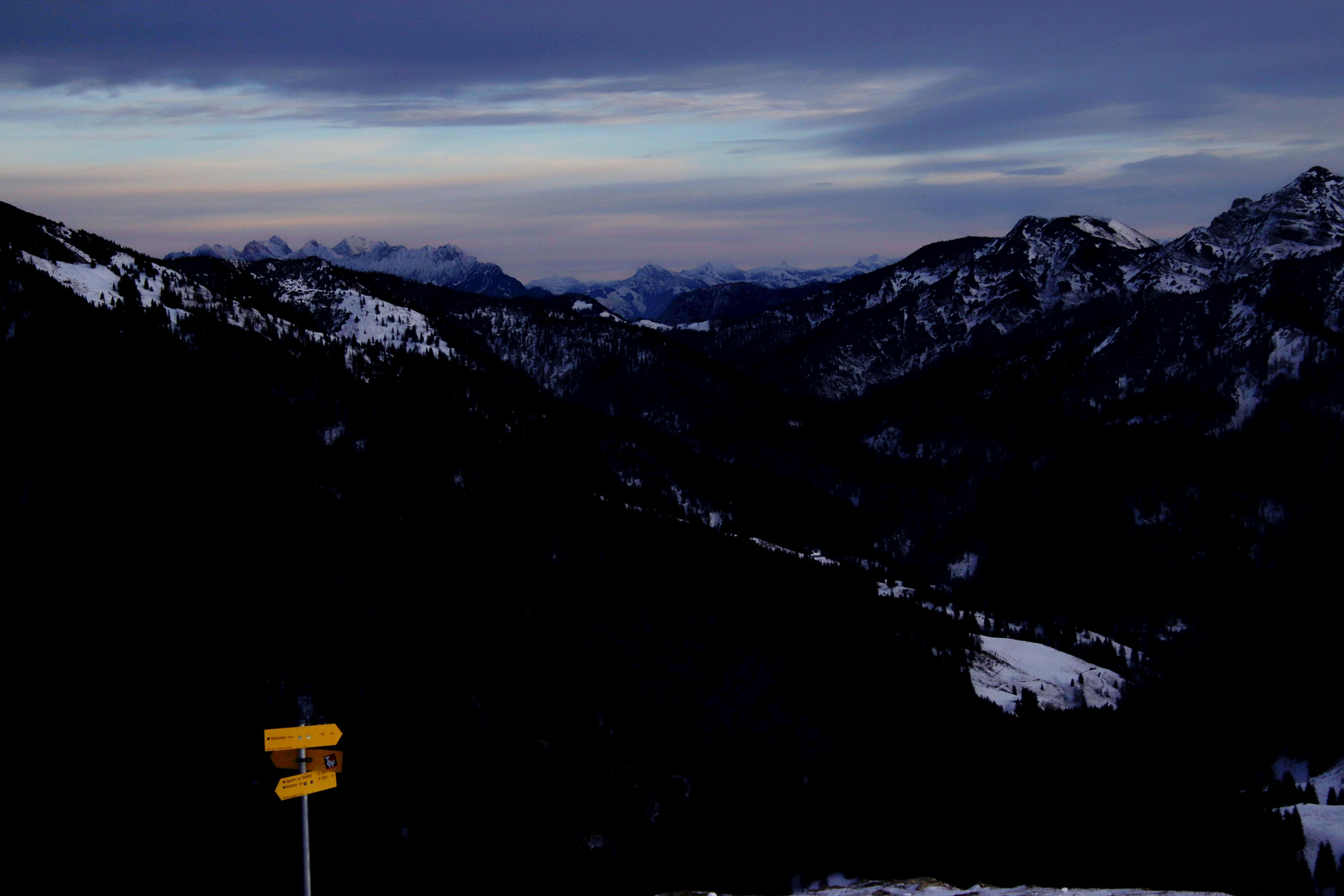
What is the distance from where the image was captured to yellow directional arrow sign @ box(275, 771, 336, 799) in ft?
100

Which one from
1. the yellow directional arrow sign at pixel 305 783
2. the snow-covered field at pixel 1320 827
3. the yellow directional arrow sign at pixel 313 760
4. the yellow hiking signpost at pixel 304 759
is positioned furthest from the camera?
the snow-covered field at pixel 1320 827

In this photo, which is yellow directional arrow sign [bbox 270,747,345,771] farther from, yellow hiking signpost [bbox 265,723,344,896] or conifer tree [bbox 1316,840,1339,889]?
conifer tree [bbox 1316,840,1339,889]

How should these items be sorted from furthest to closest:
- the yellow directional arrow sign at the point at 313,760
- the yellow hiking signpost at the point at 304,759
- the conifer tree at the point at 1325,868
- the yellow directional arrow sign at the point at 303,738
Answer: the conifer tree at the point at 1325,868
the yellow directional arrow sign at the point at 313,760
the yellow directional arrow sign at the point at 303,738
the yellow hiking signpost at the point at 304,759

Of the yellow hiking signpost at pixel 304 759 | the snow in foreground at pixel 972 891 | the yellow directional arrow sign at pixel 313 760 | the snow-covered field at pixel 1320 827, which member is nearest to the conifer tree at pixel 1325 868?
the snow-covered field at pixel 1320 827

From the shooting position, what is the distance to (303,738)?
3148cm

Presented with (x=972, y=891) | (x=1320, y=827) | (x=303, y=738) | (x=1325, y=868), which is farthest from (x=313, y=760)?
(x=1320, y=827)

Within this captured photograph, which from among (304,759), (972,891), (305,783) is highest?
(304,759)

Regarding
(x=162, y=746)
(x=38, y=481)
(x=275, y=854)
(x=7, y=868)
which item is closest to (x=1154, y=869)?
(x=275, y=854)

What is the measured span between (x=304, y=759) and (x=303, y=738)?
4.07 ft

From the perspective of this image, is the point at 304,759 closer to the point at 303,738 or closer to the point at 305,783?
the point at 303,738

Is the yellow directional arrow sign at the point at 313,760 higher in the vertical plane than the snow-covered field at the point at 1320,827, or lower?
higher

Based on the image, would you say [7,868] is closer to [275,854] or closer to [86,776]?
[86,776]

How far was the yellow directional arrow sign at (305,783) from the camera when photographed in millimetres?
30578

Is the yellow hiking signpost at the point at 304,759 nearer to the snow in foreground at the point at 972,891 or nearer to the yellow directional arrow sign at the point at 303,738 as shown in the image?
the yellow directional arrow sign at the point at 303,738
